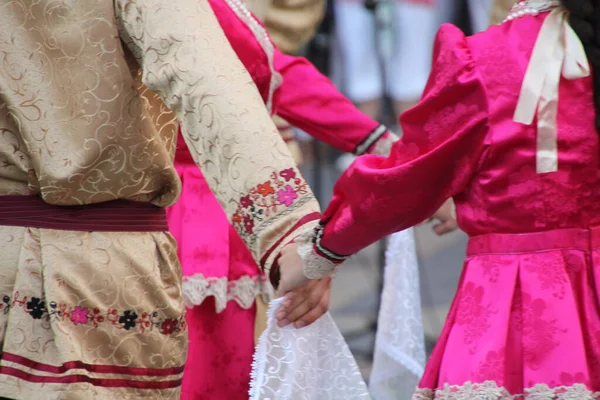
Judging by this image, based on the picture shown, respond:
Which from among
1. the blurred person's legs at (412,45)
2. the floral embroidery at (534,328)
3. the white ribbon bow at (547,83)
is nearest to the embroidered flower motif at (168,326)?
the floral embroidery at (534,328)

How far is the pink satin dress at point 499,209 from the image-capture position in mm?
2184

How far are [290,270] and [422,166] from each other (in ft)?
1.59

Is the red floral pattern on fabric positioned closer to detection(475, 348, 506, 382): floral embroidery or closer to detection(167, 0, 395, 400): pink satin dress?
detection(475, 348, 506, 382): floral embroidery

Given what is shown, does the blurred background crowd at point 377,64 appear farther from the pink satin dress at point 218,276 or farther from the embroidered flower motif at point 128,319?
the embroidered flower motif at point 128,319

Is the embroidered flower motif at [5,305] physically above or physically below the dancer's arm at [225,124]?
below

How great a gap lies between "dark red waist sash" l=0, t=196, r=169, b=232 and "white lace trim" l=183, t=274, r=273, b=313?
2.60 feet

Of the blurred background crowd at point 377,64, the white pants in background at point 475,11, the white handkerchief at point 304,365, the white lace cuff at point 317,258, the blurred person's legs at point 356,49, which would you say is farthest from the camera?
the blurred person's legs at point 356,49

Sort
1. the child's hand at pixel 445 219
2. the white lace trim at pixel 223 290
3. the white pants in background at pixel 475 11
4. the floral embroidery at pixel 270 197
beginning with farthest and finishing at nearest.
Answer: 1. the white pants in background at pixel 475 11
2. the child's hand at pixel 445 219
3. the white lace trim at pixel 223 290
4. the floral embroidery at pixel 270 197

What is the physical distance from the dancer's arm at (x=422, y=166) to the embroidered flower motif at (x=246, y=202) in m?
0.47

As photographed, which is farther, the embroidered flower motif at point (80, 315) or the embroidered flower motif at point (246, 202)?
the embroidered flower motif at point (80, 315)

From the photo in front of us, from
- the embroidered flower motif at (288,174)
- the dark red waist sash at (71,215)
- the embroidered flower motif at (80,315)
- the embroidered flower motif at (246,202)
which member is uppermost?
the embroidered flower motif at (288,174)

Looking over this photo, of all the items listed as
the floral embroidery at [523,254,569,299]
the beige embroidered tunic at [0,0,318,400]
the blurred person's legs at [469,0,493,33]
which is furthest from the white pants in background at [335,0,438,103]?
the beige embroidered tunic at [0,0,318,400]

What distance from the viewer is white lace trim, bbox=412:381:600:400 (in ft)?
6.95

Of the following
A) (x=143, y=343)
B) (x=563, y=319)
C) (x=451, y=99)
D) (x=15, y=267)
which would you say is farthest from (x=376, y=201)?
(x=15, y=267)
